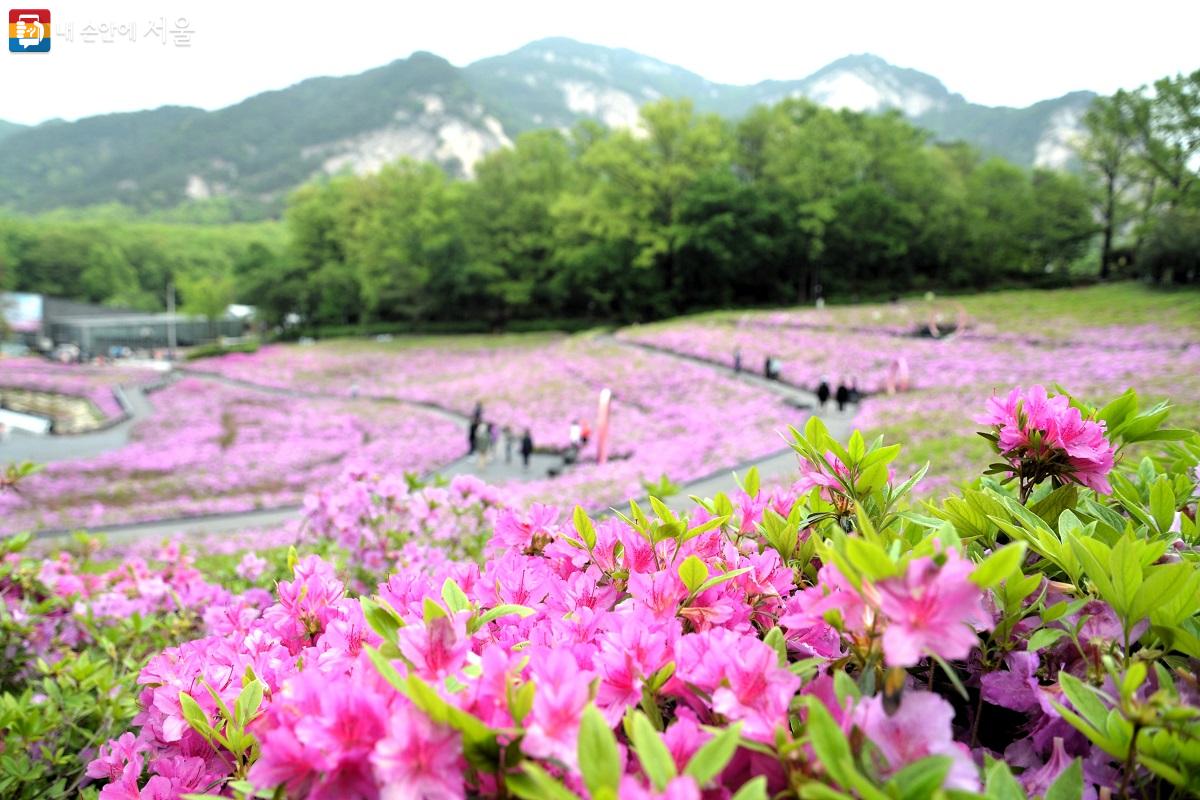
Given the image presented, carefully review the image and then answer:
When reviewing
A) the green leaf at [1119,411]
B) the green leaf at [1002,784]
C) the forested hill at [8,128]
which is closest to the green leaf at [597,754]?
the green leaf at [1002,784]

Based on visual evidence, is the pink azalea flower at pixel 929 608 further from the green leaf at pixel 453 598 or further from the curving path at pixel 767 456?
the curving path at pixel 767 456

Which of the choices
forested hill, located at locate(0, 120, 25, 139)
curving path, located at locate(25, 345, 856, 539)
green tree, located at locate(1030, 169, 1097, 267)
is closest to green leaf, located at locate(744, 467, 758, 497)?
curving path, located at locate(25, 345, 856, 539)

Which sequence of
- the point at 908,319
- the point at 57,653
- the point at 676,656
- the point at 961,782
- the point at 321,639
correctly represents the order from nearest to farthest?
the point at 961,782 → the point at 676,656 → the point at 321,639 → the point at 57,653 → the point at 908,319

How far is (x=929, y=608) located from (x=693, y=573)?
468mm

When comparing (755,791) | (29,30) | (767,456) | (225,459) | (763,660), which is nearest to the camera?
(755,791)

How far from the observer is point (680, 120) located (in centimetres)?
4016

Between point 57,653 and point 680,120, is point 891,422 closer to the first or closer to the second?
point 57,653

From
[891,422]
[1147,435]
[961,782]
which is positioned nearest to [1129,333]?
[891,422]

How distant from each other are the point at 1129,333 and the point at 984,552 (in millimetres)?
25729

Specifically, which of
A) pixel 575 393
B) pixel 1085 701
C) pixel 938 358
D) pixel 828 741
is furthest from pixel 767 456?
pixel 828 741

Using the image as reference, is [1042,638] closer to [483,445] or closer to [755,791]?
[755,791]

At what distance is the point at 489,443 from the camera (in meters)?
17.8

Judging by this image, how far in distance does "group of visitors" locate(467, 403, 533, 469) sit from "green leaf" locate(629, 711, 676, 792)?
52.9 feet

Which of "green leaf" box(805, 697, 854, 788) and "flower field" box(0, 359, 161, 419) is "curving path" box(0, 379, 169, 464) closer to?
"flower field" box(0, 359, 161, 419)
